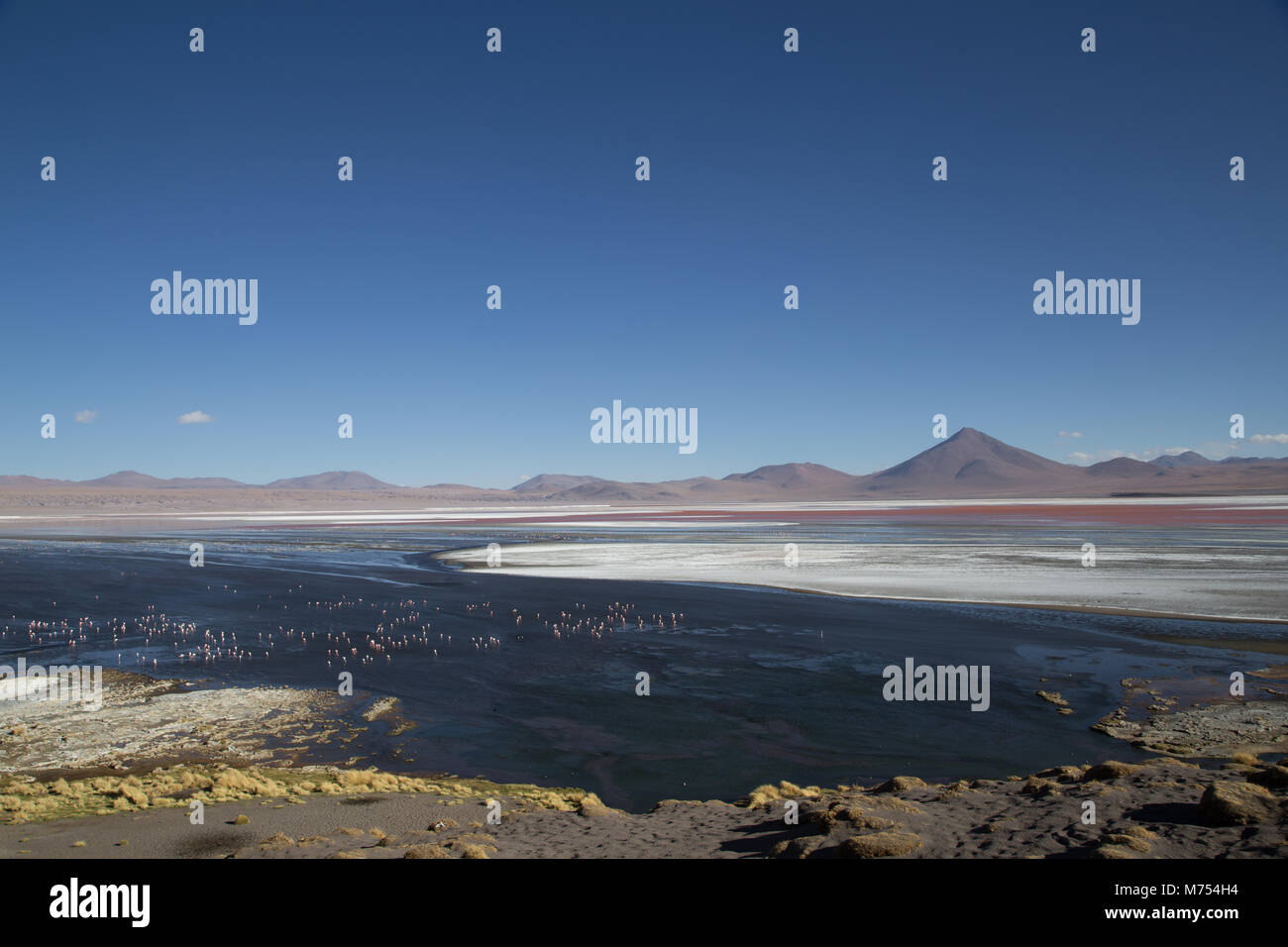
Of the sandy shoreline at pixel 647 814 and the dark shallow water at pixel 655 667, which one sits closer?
the sandy shoreline at pixel 647 814

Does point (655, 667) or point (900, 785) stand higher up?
point (900, 785)

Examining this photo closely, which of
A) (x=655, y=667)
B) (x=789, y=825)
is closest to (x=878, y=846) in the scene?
(x=789, y=825)

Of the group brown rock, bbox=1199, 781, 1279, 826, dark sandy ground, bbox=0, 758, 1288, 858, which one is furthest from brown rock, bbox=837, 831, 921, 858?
brown rock, bbox=1199, 781, 1279, 826

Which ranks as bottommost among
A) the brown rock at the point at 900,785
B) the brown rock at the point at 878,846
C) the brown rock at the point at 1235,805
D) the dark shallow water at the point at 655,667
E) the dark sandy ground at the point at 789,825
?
the dark shallow water at the point at 655,667

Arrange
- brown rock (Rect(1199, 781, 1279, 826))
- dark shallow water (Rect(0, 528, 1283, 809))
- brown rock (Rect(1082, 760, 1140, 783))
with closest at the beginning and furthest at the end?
1. brown rock (Rect(1199, 781, 1279, 826))
2. brown rock (Rect(1082, 760, 1140, 783))
3. dark shallow water (Rect(0, 528, 1283, 809))

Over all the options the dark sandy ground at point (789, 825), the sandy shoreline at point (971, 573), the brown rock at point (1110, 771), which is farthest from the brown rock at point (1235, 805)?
the sandy shoreline at point (971, 573)

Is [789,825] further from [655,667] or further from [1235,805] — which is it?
[655,667]

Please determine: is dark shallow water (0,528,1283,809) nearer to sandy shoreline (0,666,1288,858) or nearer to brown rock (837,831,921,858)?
sandy shoreline (0,666,1288,858)

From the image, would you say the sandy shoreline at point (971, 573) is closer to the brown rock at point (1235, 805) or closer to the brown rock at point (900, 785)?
the brown rock at point (900, 785)
